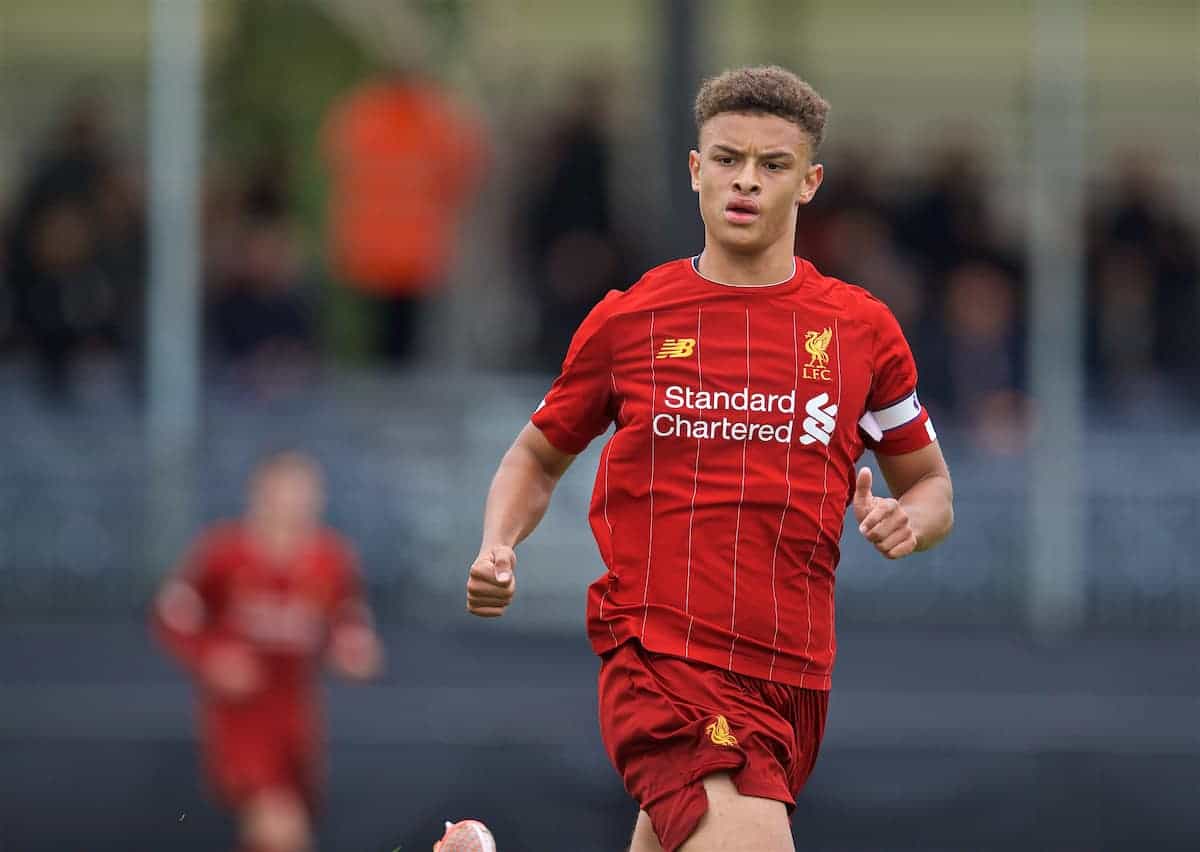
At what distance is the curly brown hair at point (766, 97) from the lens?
462 cm

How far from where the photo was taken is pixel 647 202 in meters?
14.6

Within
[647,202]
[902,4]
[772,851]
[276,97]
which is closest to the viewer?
[772,851]

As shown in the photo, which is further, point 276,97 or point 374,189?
point 276,97

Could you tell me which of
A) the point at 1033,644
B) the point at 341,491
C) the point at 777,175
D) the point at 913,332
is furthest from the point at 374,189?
the point at 777,175

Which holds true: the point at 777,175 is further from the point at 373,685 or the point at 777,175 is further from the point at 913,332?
the point at 913,332

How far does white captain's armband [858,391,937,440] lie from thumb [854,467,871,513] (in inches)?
7.9

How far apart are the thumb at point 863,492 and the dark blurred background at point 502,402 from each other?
19.4ft

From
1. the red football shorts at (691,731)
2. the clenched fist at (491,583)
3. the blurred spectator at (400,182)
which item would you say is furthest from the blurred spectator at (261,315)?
the clenched fist at (491,583)

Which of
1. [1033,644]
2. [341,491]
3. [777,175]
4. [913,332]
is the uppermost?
[777,175]

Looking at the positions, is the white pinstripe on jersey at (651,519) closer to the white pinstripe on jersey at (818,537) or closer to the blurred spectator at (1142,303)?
the white pinstripe on jersey at (818,537)

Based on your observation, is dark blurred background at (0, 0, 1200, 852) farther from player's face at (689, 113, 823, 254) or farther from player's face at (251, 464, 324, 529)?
player's face at (689, 113, 823, 254)

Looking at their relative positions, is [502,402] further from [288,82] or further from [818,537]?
[818,537]

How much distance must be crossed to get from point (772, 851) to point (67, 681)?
773cm

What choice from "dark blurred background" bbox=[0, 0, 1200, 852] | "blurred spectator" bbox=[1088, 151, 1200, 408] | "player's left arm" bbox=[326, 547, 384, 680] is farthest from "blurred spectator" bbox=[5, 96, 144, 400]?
"blurred spectator" bbox=[1088, 151, 1200, 408]
